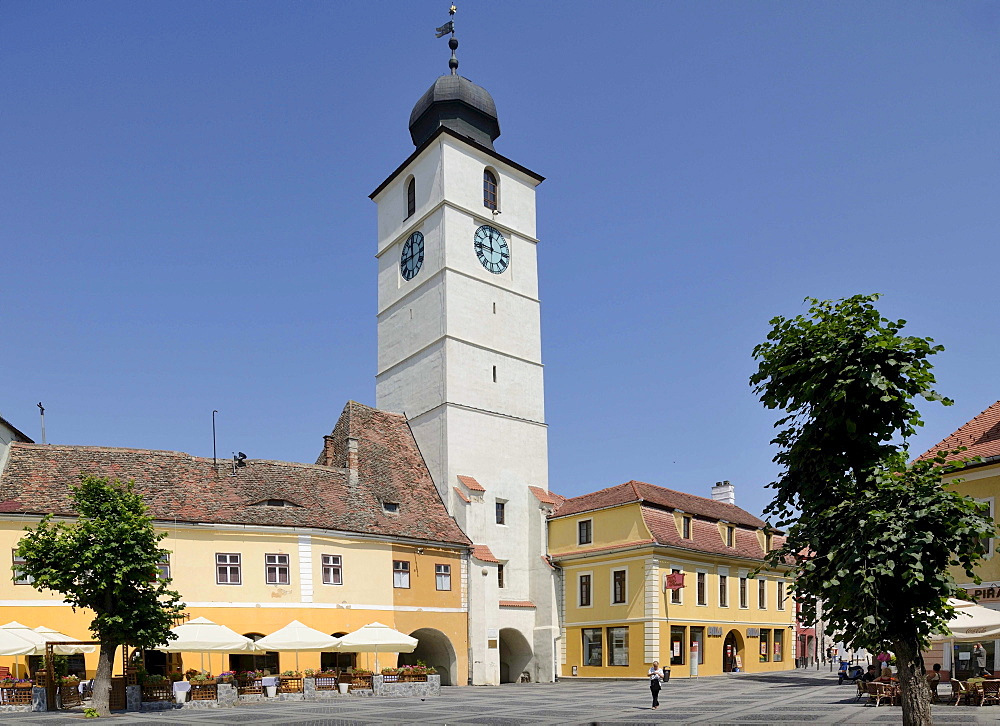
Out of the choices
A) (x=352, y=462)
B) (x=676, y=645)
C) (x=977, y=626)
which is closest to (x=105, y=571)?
(x=352, y=462)

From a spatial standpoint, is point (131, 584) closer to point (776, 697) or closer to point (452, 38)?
point (776, 697)

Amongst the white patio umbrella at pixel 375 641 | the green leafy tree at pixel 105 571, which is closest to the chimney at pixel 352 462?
the white patio umbrella at pixel 375 641

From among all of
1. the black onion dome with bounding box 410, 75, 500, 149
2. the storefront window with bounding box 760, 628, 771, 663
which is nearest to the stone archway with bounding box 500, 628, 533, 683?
the storefront window with bounding box 760, 628, 771, 663

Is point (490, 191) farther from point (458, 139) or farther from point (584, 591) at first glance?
point (584, 591)

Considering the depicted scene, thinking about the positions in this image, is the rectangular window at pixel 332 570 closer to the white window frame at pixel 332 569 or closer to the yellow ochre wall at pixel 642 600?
the white window frame at pixel 332 569

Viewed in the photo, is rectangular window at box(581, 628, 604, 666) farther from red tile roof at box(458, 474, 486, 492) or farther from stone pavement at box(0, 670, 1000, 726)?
red tile roof at box(458, 474, 486, 492)

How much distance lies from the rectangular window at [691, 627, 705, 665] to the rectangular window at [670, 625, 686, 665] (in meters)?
0.91

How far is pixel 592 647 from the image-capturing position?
44062 mm

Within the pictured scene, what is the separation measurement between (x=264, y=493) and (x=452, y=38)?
33.4 m

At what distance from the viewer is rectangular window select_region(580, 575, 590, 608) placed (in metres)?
44.6

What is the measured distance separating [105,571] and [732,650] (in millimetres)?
32215

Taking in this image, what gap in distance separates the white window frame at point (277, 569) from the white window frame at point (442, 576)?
7.07 m

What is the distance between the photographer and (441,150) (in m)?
49.7

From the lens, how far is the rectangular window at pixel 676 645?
41625 millimetres
